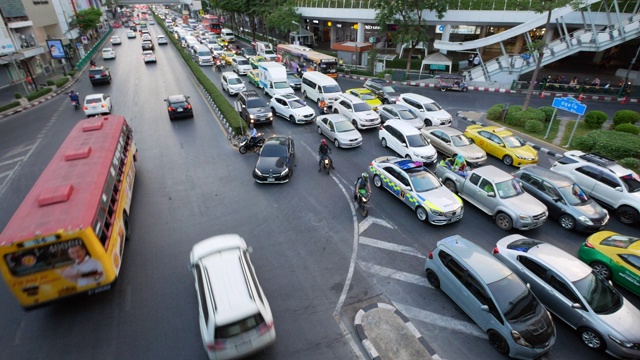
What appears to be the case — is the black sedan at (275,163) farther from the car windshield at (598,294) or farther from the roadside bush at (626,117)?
the roadside bush at (626,117)

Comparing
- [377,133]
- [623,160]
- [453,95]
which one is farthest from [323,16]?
[623,160]

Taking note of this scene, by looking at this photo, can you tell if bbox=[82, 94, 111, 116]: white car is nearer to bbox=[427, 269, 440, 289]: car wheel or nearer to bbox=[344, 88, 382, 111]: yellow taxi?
bbox=[344, 88, 382, 111]: yellow taxi

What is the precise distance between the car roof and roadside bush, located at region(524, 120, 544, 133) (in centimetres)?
1520

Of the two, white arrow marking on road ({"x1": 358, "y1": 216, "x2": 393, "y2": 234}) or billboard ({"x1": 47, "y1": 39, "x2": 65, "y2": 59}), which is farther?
billboard ({"x1": 47, "y1": 39, "x2": 65, "y2": 59})

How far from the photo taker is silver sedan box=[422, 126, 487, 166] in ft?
54.0

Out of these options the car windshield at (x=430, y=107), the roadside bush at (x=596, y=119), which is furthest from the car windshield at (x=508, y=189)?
the roadside bush at (x=596, y=119)

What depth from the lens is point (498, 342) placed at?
308 inches

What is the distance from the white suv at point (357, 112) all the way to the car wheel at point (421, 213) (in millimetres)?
9406

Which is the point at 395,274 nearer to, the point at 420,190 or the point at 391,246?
the point at 391,246

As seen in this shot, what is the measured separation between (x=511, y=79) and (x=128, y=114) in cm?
3404

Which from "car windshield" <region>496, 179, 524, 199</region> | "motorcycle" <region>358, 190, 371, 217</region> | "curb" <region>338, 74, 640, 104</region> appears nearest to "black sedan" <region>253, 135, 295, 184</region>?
"motorcycle" <region>358, 190, 371, 217</region>

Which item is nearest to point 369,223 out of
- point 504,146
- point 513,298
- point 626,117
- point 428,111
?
point 513,298

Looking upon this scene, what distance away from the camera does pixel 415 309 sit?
898 cm

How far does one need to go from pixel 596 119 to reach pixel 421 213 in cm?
1625
